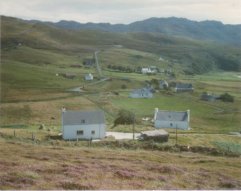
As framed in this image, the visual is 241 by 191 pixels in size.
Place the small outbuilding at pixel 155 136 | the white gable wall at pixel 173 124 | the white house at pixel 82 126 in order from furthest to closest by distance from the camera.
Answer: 1. the white gable wall at pixel 173 124
2. the white house at pixel 82 126
3. the small outbuilding at pixel 155 136

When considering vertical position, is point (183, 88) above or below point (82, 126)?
above

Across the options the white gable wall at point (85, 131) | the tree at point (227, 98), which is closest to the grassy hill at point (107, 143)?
the white gable wall at point (85, 131)

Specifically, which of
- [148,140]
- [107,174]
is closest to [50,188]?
[107,174]

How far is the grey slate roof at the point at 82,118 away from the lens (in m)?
75.5

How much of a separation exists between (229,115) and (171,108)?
17.7 metres

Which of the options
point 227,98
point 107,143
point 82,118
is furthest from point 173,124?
point 227,98

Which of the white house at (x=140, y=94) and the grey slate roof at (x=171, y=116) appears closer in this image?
the grey slate roof at (x=171, y=116)

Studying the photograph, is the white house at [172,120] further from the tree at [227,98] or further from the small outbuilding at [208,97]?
the tree at [227,98]

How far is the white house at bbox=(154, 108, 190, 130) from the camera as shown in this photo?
9744cm

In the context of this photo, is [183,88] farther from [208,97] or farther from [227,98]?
[227,98]

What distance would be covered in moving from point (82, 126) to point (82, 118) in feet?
5.38

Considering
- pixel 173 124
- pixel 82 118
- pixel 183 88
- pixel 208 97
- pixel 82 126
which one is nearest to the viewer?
pixel 82 126

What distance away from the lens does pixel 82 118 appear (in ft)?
252

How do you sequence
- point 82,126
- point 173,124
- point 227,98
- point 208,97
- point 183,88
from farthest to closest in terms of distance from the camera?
point 183,88 → point 227,98 → point 208,97 → point 173,124 → point 82,126
